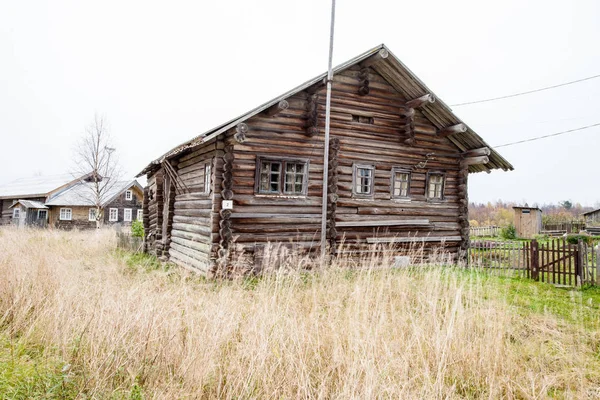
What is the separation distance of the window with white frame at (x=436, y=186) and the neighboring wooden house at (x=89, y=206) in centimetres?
2934

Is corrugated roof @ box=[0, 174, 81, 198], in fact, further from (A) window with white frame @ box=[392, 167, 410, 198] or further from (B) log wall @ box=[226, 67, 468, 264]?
(A) window with white frame @ box=[392, 167, 410, 198]

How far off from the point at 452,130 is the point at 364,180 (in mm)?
3530

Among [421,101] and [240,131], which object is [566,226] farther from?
[240,131]

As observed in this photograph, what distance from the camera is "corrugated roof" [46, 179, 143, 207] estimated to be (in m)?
35.3

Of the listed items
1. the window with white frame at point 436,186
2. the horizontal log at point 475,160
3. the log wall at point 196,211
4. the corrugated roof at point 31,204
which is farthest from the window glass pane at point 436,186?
the corrugated roof at point 31,204

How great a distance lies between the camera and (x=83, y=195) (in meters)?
36.6

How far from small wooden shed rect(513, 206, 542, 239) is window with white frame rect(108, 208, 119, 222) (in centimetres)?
3774

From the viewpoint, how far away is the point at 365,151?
12570 millimetres

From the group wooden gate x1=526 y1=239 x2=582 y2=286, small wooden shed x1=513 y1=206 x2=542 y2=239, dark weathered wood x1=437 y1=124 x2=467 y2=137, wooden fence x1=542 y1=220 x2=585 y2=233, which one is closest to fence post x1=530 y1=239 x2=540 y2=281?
wooden gate x1=526 y1=239 x2=582 y2=286

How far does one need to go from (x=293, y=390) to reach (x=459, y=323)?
7.52 ft

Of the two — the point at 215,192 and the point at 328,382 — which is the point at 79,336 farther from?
the point at 215,192

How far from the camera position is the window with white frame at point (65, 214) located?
35.8 m

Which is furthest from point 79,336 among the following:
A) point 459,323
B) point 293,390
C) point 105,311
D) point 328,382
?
point 459,323

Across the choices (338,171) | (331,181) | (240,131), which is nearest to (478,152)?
(338,171)
